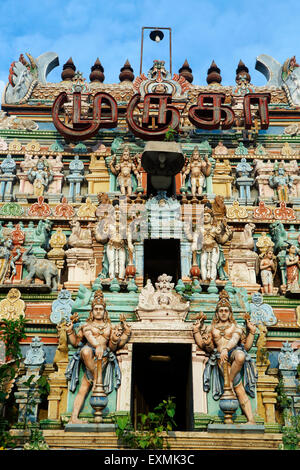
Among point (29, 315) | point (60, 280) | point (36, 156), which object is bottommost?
point (29, 315)

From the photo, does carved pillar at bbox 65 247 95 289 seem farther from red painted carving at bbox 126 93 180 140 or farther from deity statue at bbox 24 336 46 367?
red painted carving at bbox 126 93 180 140

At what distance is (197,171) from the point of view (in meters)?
21.0

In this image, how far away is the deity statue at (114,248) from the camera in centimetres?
1758

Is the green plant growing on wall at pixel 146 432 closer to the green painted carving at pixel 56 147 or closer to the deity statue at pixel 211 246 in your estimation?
the deity statue at pixel 211 246

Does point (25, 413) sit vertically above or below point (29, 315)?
below

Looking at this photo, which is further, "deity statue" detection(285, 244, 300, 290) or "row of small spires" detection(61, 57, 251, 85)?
"row of small spires" detection(61, 57, 251, 85)

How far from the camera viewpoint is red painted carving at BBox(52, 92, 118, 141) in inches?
899

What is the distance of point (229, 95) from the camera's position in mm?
25891

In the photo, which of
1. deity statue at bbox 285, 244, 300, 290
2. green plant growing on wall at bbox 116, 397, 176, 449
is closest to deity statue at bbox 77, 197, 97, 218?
deity statue at bbox 285, 244, 300, 290

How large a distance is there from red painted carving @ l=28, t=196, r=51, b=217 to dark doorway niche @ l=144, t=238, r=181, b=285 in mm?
3767

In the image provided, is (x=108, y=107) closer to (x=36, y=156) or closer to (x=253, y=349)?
(x=36, y=156)

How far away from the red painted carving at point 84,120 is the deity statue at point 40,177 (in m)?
1.81
